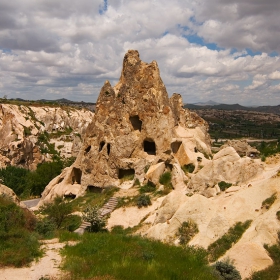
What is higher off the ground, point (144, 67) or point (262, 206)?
point (144, 67)

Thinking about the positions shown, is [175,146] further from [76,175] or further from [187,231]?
[187,231]

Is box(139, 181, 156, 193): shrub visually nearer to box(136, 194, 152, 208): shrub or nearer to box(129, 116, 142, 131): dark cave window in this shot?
box(136, 194, 152, 208): shrub

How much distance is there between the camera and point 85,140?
29375 mm

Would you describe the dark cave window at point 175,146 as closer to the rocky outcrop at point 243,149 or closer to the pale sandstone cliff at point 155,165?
the pale sandstone cliff at point 155,165

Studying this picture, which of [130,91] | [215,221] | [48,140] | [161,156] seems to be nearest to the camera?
[215,221]

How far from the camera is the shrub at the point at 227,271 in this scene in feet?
30.3

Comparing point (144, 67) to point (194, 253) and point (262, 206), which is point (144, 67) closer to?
point (262, 206)

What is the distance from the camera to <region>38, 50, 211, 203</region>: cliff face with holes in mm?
26891

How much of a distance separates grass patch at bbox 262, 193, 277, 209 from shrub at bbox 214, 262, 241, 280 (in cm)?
443

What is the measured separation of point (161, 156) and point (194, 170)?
2981 mm

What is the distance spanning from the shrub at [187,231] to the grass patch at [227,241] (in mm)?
1187

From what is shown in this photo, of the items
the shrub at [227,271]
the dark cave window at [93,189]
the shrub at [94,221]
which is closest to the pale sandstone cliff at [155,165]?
the dark cave window at [93,189]

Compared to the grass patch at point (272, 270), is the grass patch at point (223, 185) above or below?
above

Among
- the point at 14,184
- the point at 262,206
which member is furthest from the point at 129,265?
the point at 14,184
